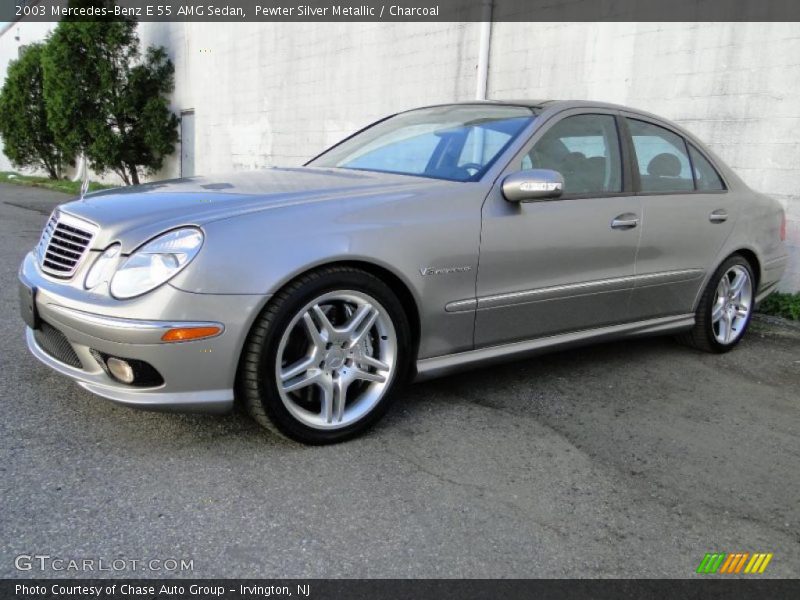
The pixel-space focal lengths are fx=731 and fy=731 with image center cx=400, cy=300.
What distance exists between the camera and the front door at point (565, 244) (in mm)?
3428

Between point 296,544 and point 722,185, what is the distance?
366 centimetres

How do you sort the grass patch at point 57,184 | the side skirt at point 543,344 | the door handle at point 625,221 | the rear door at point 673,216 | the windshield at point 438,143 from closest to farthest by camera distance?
1. the side skirt at point 543,344
2. the windshield at point 438,143
3. the door handle at point 625,221
4. the rear door at point 673,216
5. the grass patch at point 57,184

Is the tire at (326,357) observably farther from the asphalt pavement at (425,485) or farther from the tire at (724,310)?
the tire at (724,310)

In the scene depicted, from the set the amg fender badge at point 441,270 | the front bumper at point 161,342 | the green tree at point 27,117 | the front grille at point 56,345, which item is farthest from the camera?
the green tree at point 27,117

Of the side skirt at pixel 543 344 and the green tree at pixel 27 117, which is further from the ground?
the green tree at pixel 27 117

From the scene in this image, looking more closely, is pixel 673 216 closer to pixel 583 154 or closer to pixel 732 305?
pixel 583 154

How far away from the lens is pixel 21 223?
1012 cm

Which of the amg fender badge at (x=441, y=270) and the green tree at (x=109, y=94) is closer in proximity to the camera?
the amg fender badge at (x=441, y=270)

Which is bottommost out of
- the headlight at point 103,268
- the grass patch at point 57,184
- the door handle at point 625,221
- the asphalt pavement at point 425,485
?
the grass patch at point 57,184

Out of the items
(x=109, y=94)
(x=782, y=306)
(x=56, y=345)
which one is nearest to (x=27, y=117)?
(x=109, y=94)

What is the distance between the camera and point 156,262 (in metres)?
2.70

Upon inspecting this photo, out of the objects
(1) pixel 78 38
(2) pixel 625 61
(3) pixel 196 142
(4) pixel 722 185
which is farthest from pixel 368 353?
(1) pixel 78 38

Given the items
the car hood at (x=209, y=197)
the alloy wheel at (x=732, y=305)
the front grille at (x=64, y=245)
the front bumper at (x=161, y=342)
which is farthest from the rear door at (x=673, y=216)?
the front grille at (x=64, y=245)

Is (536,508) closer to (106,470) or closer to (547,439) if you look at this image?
(547,439)
